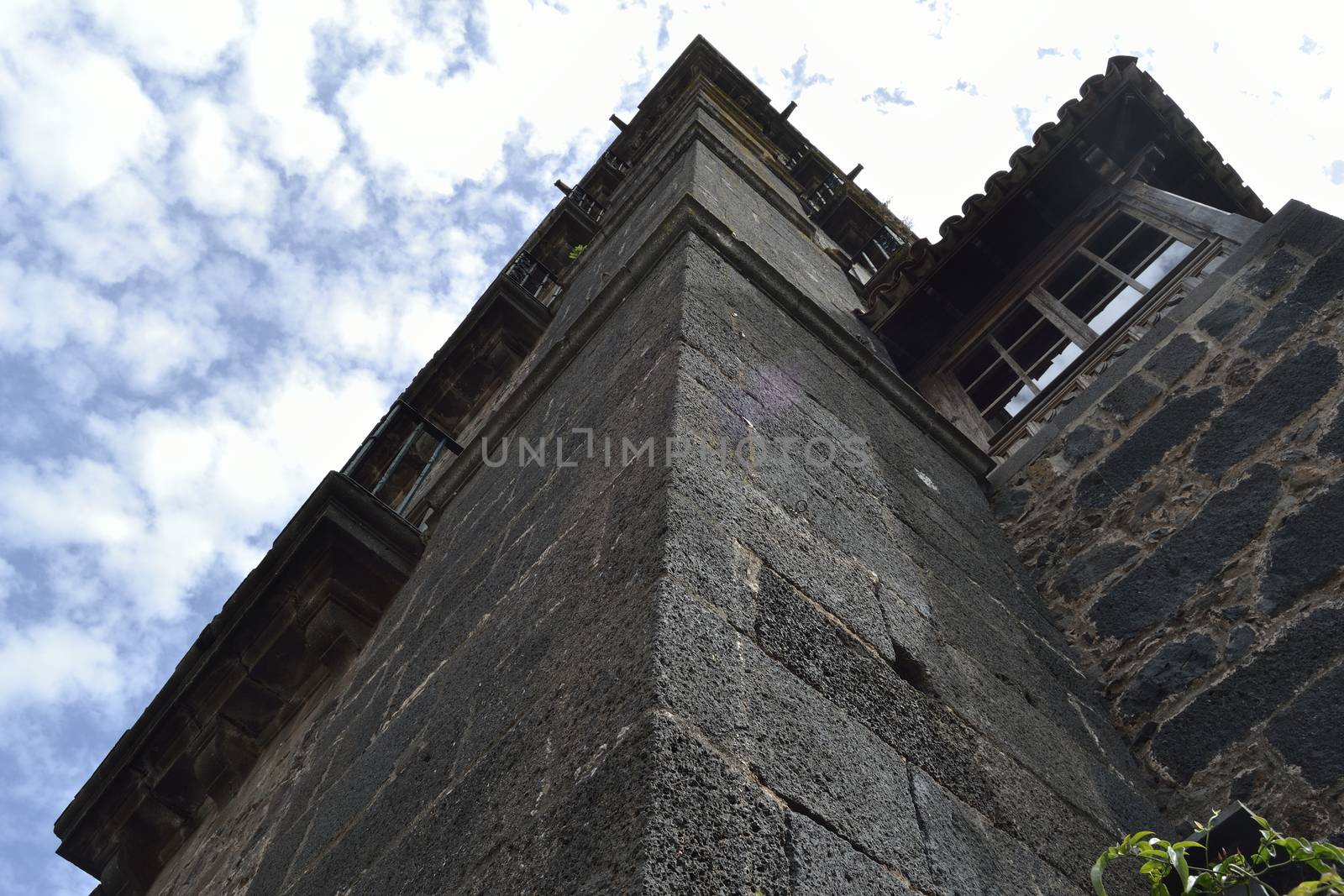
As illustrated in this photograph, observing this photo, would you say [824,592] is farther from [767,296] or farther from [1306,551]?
[767,296]

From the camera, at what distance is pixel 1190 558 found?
10.1ft

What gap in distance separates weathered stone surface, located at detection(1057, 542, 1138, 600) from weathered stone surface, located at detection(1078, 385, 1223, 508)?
22cm

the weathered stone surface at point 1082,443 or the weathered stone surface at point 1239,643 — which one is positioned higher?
the weathered stone surface at point 1082,443

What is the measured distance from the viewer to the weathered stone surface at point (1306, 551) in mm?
2691

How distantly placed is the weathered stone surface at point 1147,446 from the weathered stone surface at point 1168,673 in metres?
0.77

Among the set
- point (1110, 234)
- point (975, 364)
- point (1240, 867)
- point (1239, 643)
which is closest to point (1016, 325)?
point (975, 364)

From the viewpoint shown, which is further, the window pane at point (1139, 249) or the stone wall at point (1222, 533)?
the window pane at point (1139, 249)

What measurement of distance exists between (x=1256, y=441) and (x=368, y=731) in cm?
292

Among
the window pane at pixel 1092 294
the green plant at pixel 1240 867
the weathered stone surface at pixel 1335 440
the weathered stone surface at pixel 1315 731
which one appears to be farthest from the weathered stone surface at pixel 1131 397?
the green plant at pixel 1240 867

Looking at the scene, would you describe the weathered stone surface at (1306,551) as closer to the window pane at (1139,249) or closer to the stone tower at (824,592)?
the stone tower at (824,592)

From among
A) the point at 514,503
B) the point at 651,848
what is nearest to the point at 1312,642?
the point at 651,848

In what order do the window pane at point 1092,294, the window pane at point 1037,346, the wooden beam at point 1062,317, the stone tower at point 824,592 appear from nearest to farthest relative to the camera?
1. the stone tower at point 824,592
2. the wooden beam at point 1062,317
3. the window pane at point 1092,294
4. the window pane at point 1037,346

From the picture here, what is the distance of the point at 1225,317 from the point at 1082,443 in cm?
67

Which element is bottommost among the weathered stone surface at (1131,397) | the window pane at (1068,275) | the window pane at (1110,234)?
the weathered stone surface at (1131,397)
